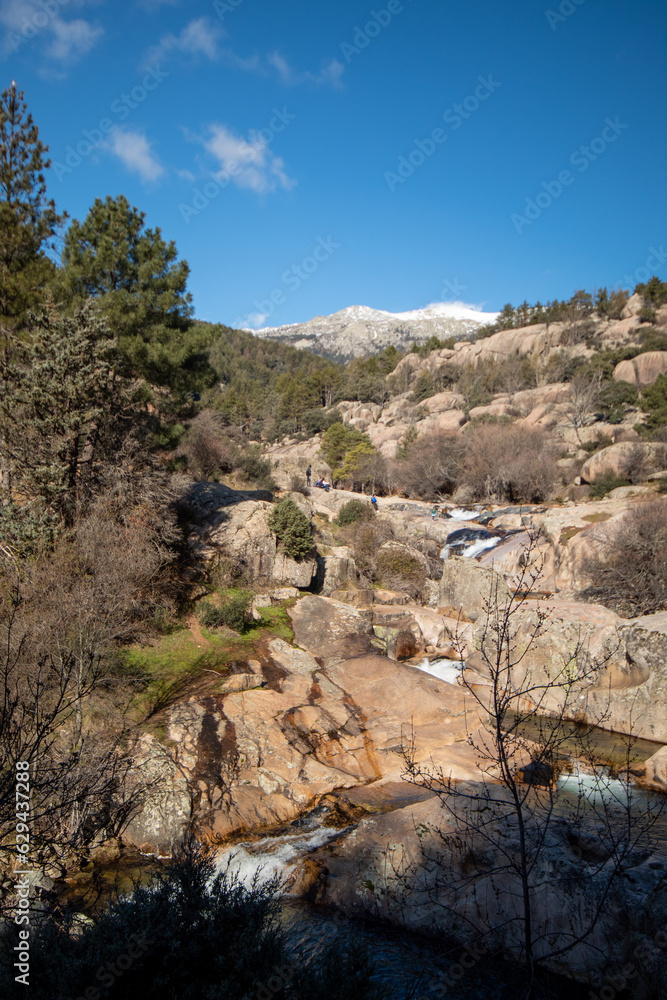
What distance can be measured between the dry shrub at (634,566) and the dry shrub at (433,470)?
2020 centimetres

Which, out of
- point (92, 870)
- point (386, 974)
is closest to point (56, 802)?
point (92, 870)

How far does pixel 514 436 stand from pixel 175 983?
3704 cm

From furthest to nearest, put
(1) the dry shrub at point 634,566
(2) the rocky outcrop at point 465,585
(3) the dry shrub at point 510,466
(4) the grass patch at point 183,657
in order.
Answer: (3) the dry shrub at point 510,466, (2) the rocky outcrop at point 465,585, (1) the dry shrub at point 634,566, (4) the grass patch at point 183,657

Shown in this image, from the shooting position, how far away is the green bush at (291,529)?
16.5 m

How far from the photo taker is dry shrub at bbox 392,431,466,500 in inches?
1510

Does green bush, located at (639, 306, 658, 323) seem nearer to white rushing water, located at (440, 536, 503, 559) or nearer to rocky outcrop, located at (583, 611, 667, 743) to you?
white rushing water, located at (440, 536, 503, 559)

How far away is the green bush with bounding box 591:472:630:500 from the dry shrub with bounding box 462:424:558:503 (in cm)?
363

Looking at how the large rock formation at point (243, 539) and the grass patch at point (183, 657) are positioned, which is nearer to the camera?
the grass patch at point (183, 657)

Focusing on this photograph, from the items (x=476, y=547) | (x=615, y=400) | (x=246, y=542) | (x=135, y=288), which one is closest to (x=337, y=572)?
(x=246, y=542)

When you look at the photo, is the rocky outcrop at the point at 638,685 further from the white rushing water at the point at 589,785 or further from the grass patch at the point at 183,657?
the grass patch at the point at 183,657

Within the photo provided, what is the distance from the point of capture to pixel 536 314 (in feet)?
247

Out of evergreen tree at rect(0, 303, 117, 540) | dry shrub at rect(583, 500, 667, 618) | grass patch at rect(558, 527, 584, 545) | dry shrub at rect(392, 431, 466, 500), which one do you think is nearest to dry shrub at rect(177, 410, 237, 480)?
dry shrub at rect(392, 431, 466, 500)

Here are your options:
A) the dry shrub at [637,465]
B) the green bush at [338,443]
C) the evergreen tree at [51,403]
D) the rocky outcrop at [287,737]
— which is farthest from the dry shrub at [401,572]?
the green bush at [338,443]

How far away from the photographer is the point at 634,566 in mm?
15969
